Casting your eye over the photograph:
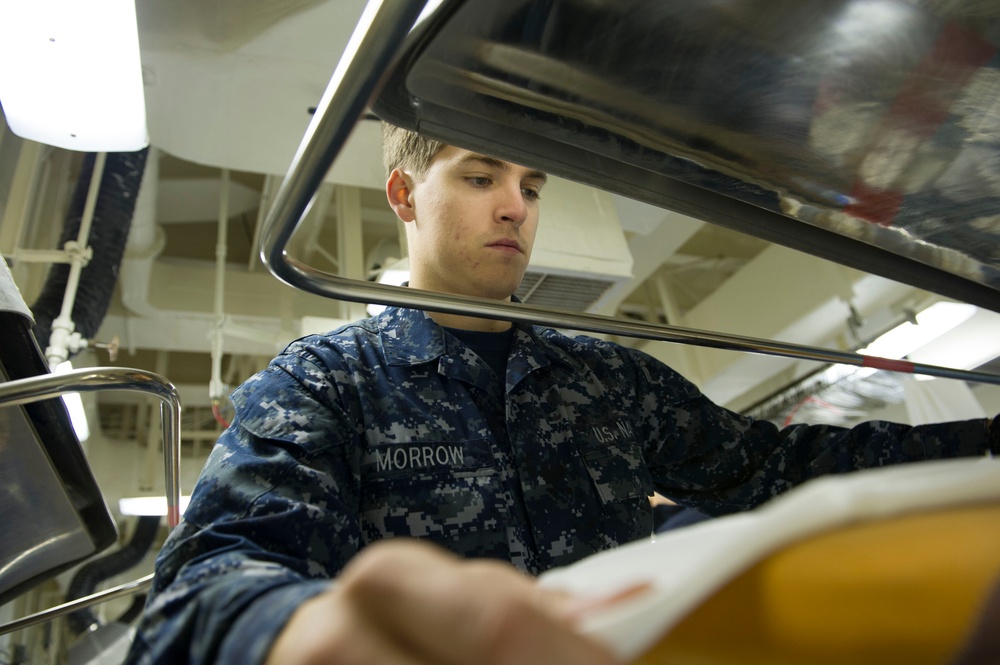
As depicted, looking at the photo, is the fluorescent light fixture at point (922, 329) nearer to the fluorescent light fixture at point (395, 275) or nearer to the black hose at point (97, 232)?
the fluorescent light fixture at point (395, 275)

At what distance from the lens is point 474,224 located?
3.03ft

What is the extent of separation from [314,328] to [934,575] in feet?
7.99

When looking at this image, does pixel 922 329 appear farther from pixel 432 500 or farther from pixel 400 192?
pixel 432 500

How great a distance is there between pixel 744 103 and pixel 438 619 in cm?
55

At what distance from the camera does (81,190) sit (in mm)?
2113

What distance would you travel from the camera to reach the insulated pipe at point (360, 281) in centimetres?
39

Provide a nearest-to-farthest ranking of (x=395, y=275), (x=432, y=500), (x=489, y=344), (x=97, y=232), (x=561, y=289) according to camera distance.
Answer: (x=432, y=500) < (x=489, y=344) < (x=395, y=275) < (x=97, y=232) < (x=561, y=289)

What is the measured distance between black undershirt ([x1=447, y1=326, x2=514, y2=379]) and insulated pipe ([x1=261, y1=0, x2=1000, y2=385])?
0.87 feet

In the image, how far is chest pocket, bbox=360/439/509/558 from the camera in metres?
0.73

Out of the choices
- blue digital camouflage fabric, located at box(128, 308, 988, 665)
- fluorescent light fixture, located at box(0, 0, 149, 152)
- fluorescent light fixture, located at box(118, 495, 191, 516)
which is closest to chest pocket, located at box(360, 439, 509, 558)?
blue digital camouflage fabric, located at box(128, 308, 988, 665)

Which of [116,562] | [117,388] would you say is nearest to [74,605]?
[117,388]

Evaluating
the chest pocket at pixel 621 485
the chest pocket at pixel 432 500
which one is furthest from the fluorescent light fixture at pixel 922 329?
the chest pocket at pixel 432 500

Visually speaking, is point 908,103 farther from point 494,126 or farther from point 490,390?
point 490,390

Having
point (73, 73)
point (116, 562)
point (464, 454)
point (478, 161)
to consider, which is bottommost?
point (116, 562)
